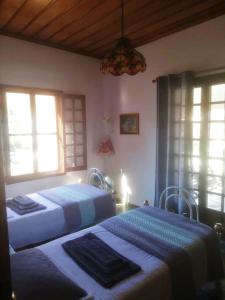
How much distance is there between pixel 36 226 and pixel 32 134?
1.63 metres

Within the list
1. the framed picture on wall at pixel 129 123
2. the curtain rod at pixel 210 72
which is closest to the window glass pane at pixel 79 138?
the framed picture on wall at pixel 129 123

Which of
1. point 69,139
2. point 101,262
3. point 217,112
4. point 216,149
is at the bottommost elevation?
point 101,262

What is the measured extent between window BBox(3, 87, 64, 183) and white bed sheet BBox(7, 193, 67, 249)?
107 cm

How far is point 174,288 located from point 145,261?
0.25 meters

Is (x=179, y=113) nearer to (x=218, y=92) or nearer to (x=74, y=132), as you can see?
(x=218, y=92)

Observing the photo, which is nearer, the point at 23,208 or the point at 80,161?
the point at 23,208

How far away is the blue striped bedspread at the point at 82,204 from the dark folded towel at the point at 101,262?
A: 0.88 m

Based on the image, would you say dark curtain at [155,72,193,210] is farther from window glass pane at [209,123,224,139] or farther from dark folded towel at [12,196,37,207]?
dark folded towel at [12,196,37,207]

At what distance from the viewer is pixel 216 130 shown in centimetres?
289

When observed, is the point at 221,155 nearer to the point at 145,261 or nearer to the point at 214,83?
the point at 214,83

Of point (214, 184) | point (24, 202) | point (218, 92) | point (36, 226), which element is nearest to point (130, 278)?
point (36, 226)

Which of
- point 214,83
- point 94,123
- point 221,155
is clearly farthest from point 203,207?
point 94,123

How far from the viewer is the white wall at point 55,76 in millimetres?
3283

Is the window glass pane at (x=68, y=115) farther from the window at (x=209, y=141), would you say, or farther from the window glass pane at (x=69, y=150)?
the window at (x=209, y=141)
